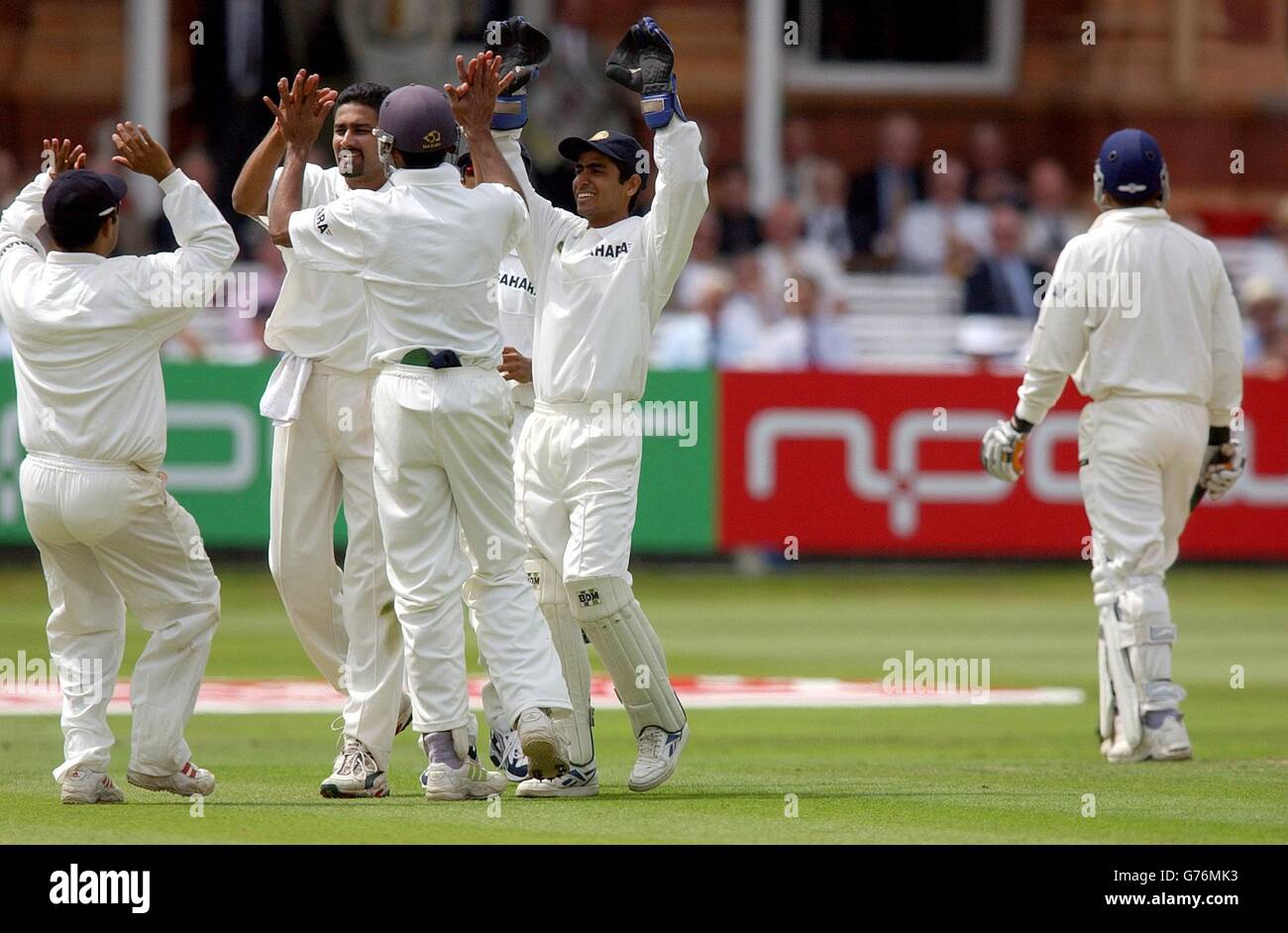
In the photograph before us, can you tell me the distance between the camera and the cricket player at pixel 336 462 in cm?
830

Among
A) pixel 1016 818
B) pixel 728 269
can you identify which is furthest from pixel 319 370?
pixel 728 269

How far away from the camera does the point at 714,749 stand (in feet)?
33.5

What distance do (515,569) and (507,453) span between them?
401 millimetres

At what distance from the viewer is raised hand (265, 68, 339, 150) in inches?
316

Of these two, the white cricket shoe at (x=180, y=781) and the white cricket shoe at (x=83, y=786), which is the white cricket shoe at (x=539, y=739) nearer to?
the white cricket shoe at (x=180, y=781)

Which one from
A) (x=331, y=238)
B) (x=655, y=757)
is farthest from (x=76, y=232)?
(x=655, y=757)

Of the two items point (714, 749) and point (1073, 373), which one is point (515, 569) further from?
point (1073, 373)

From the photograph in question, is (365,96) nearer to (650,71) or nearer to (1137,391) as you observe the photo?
(650,71)

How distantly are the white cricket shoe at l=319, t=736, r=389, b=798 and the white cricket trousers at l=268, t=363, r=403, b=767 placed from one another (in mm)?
40

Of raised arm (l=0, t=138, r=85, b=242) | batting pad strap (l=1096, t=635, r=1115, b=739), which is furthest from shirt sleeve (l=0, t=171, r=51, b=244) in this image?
batting pad strap (l=1096, t=635, r=1115, b=739)

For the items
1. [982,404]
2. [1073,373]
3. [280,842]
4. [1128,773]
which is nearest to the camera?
[280,842]

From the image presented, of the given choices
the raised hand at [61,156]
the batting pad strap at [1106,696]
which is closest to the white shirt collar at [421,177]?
the raised hand at [61,156]

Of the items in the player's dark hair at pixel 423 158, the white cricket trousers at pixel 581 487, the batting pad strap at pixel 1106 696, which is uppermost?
the player's dark hair at pixel 423 158
